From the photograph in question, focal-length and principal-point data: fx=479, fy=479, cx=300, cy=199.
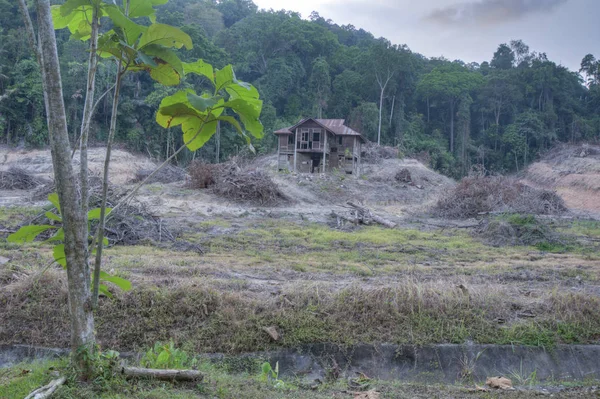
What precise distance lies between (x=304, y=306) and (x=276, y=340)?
2.24 feet

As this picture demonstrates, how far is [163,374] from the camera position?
2.97 meters

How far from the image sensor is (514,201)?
20.4m

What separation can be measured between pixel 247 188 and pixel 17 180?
1023cm

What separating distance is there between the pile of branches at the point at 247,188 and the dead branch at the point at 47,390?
1712cm

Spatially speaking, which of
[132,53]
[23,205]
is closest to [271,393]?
[132,53]

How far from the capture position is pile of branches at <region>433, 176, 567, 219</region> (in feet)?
64.3

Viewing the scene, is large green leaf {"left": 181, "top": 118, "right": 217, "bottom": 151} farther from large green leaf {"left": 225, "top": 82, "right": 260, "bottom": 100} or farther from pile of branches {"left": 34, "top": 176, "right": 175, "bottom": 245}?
pile of branches {"left": 34, "top": 176, "right": 175, "bottom": 245}

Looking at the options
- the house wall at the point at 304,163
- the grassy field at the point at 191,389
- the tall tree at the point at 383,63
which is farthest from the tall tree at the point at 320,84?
the grassy field at the point at 191,389

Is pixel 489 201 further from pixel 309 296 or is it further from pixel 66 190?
pixel 66 190

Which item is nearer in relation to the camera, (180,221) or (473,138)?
(180,221)

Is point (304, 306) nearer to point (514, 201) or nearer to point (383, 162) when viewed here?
point (514, 201)

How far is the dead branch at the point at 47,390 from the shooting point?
2410 millimetres

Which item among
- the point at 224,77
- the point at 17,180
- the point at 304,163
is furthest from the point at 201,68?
the point at 304,163

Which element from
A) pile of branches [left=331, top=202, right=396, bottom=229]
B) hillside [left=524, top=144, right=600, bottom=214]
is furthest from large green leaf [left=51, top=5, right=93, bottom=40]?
hillside [left=524, top=144, right=600, bottom=214]
